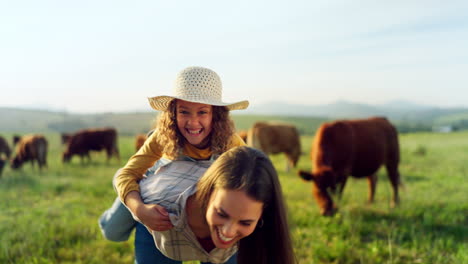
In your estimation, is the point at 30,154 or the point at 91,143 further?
the point at 91,143

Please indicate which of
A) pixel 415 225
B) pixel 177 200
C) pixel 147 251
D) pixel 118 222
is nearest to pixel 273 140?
pixel 415 225

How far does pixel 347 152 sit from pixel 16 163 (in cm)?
1354

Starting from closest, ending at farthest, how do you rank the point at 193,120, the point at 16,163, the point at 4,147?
the point at 193,120
the point at 16,163
the point at 4,147

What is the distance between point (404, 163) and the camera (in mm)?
12273

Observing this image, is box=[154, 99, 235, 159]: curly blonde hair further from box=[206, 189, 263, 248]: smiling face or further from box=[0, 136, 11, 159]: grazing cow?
box=[0, 136, 11, 159]: grazing cow

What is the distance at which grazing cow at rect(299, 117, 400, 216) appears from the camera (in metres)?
5.23

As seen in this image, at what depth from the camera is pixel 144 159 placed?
206 cm

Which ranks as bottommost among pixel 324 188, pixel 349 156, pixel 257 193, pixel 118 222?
pixel 324 188

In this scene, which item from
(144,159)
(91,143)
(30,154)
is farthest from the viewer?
(91,143)

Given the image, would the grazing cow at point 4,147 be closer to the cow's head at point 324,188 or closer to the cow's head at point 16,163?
the cow's head at point 16,163

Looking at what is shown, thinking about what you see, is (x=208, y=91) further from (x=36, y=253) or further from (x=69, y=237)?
(x=69, y=237)

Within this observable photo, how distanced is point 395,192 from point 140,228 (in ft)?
20.2

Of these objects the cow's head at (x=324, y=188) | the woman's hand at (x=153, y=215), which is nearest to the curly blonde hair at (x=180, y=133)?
the woman's hand at (x=153, y=215)

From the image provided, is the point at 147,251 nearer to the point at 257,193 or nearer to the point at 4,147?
the point at 257,193
